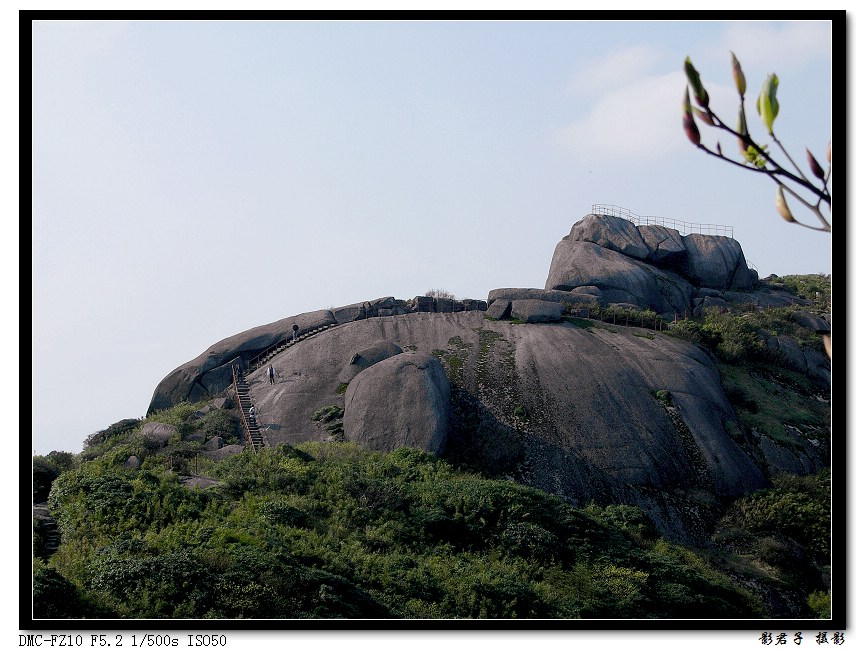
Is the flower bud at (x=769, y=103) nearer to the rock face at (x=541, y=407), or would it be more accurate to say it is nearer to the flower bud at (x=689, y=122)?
the flower bud at (x=689, y=122)

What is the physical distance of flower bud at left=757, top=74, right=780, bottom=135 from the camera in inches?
200

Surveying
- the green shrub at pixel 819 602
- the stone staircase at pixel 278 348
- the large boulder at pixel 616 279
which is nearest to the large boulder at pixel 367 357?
the stone staircase at pixel 278 348

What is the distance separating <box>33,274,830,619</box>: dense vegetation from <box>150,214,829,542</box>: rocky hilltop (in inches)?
56.6

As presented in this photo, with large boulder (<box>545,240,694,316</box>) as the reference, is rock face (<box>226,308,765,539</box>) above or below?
below

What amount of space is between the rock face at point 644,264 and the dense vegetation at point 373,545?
18425 mm

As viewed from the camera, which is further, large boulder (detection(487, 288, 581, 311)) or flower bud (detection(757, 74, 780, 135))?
large boulder (detection(487, 288, 581, 311))

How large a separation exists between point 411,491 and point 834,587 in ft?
46.4

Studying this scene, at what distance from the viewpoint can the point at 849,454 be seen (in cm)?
1411

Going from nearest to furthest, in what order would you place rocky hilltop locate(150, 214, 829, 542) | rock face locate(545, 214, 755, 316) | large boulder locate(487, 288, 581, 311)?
rocky hilltop locate(150, 214, 829, 542)
large boulder locate(487, 288, 581, 311)
rock face locate(545, 214, 755, 316)

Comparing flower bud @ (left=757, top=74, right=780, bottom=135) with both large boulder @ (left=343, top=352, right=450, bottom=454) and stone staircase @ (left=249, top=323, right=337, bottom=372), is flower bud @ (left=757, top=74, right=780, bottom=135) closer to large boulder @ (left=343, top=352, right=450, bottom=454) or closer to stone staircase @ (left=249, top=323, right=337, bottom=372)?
large boulder @ (left=343, top=352, right=450, bottom=454)

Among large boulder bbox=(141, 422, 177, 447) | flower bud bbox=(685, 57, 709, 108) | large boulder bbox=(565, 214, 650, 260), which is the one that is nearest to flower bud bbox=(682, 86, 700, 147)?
flower bud bbox=(685, 57, 709, 108)

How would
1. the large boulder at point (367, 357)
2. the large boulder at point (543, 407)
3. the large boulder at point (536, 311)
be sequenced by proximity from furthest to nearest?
the large boulder at point (536, 311) → the large boulder at point (367, 357) → the large boulder at point (543, 407)

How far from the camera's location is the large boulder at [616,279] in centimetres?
5091

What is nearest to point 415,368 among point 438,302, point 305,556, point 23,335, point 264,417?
point 264,417
